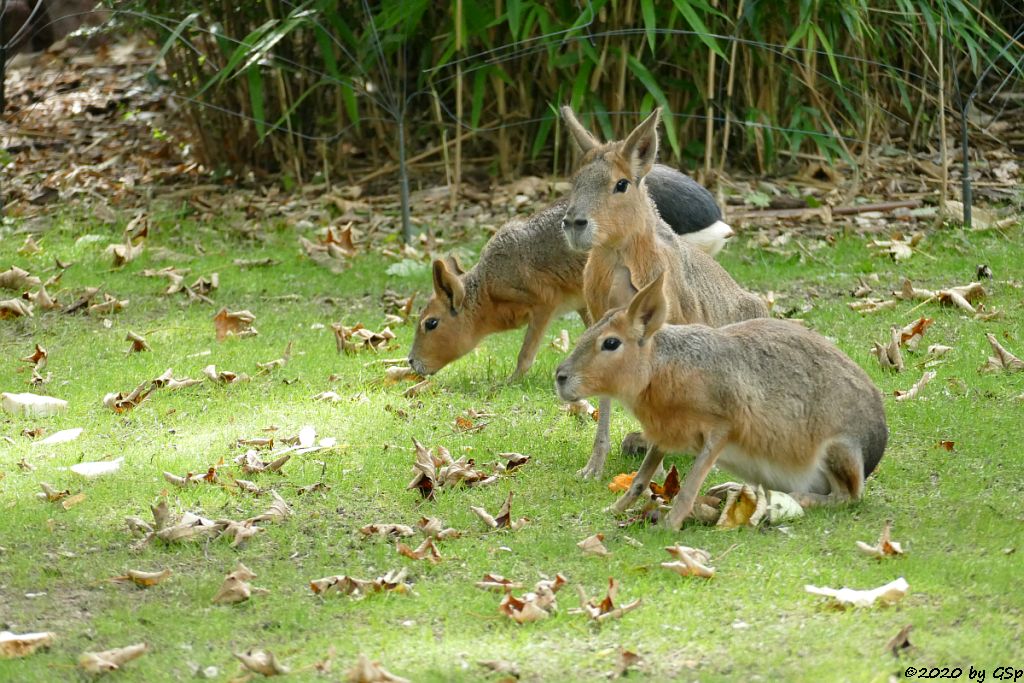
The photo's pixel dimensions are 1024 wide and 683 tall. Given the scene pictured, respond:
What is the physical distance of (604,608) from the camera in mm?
3264

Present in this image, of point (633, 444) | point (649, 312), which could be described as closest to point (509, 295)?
point (633, 444)

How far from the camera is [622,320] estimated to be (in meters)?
3.77

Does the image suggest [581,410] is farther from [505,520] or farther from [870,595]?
[870,595]

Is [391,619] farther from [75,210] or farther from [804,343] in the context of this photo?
[75,210]

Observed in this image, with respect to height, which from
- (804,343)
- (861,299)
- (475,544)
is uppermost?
(804,343)

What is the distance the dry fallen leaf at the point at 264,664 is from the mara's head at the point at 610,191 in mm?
1924

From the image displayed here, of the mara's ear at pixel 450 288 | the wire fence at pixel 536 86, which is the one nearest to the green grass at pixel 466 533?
the mara's ear at pixel 450 288

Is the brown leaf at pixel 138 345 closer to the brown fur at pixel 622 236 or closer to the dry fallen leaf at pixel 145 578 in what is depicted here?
the brown fur at pixel 622 236

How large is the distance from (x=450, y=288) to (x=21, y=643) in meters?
2.77

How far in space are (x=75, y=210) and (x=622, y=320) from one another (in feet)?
18.2

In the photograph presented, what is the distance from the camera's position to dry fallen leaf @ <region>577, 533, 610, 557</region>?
3668 mm

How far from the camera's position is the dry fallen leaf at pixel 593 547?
3.67 m

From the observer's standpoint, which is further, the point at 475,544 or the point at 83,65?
the point at 83,65

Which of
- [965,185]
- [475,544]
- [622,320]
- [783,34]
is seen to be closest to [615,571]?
[475,544]
